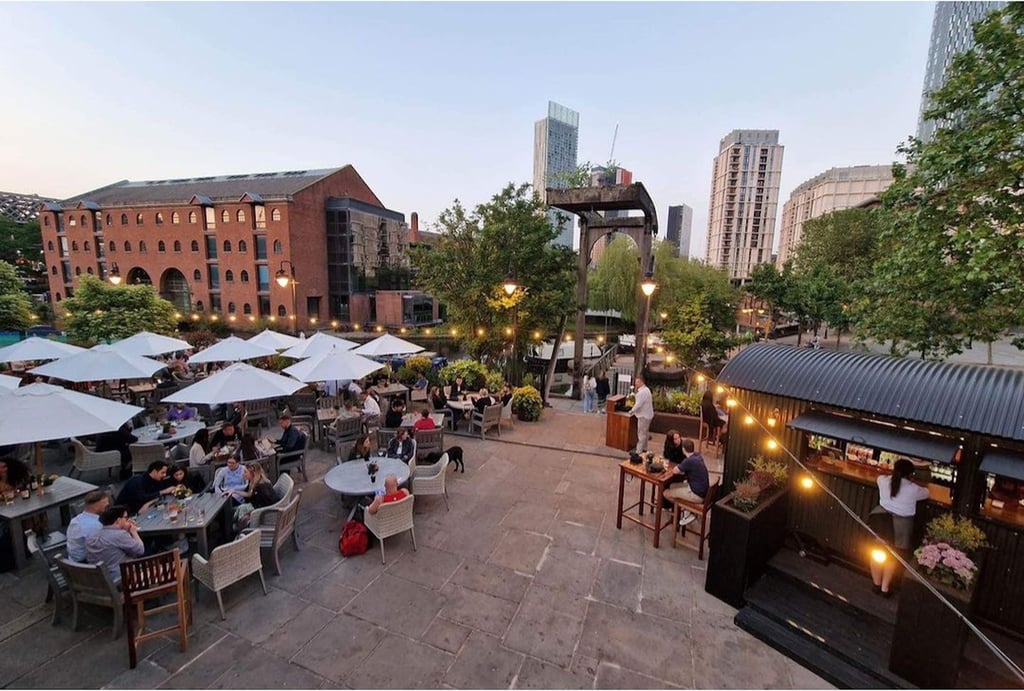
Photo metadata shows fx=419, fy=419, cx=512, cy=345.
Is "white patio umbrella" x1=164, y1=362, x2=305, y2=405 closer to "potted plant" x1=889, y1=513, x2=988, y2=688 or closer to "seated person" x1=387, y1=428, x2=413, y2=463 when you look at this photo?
"seated person" x1=387, y1=428, x2=413, y2=463

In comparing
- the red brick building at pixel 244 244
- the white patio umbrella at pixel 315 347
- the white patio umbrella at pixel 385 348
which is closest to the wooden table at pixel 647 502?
the white patio umbrella at pixel 385 348

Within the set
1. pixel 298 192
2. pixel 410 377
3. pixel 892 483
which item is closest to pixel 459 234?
pixel 410 377

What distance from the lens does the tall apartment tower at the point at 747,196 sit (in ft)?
355

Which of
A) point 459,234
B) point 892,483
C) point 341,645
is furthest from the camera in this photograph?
point 459,234

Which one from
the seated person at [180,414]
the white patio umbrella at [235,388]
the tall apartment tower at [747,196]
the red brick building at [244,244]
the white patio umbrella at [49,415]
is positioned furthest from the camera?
the tall apartment tower at [747,196]

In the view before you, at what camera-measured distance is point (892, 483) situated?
484cm

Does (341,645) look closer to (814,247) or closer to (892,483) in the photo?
(892,483)

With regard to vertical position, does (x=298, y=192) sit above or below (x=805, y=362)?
above

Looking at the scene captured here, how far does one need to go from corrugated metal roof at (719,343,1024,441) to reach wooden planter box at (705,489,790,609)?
167 centimetres

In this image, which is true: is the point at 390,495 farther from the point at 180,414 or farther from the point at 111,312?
the point at 111,312

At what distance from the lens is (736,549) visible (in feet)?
16.7

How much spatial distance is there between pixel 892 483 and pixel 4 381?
15.0 metres

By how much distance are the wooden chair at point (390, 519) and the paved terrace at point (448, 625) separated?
0.40 m

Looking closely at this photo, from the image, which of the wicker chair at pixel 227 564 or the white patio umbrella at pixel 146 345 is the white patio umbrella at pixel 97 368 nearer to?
the white patio umbrella at pixel 146 345
